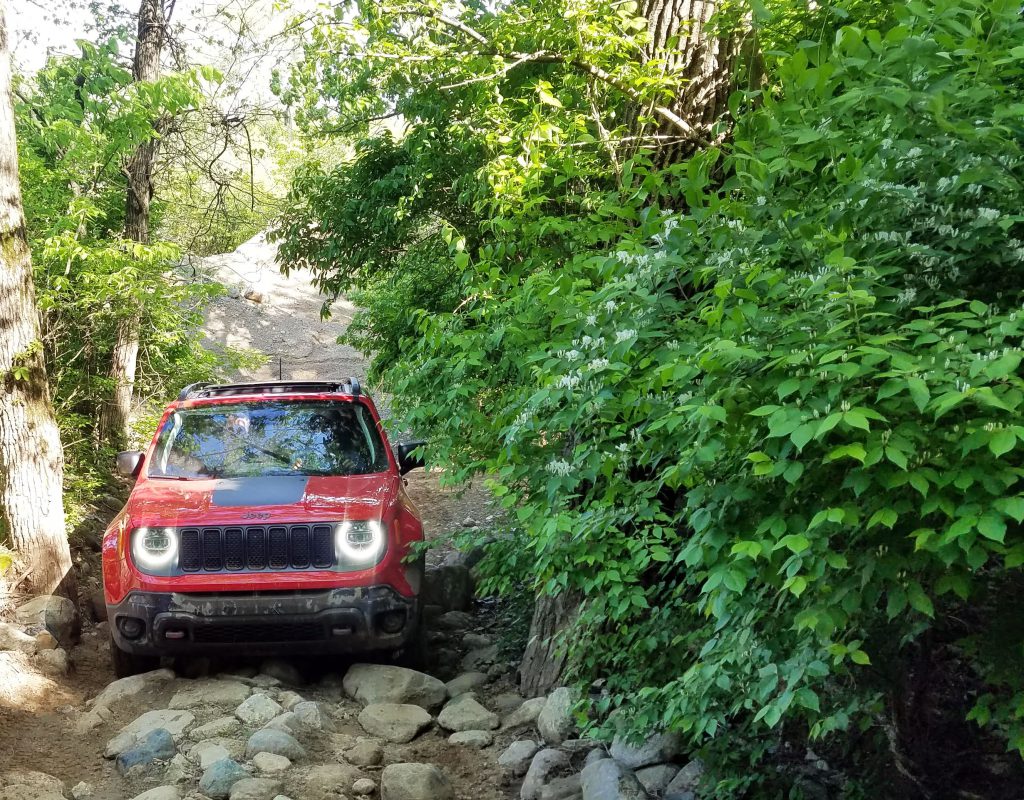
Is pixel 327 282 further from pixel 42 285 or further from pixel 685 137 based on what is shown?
pixel 685 137

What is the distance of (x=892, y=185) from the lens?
8.45ft

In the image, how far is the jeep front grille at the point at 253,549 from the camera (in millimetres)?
6164

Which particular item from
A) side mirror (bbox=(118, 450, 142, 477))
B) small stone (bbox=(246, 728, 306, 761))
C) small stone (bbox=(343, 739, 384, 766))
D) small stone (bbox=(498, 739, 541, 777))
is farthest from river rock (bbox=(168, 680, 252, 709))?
small stone (bbox=(498, 739, 541, 777))

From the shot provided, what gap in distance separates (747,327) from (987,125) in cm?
86

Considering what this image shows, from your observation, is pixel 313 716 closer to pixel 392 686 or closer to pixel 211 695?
pixel 392 686

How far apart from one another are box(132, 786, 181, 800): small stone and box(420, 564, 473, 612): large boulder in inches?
162

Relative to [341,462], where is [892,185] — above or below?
above

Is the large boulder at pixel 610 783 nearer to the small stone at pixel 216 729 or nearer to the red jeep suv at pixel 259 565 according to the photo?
the red jeep suv at pixel 259 565

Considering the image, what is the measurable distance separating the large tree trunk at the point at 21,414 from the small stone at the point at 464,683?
3918 millimetres

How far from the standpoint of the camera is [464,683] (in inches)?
265

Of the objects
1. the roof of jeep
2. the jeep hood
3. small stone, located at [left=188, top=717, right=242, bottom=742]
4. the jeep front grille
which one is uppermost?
the roof of jeep

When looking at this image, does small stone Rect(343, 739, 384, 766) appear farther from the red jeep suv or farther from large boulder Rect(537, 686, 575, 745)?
large boulder Rect(537, 686, 575, 745)

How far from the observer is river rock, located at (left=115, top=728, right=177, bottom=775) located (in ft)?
17.0

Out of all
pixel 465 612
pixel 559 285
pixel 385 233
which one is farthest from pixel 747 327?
pixel 385 233
